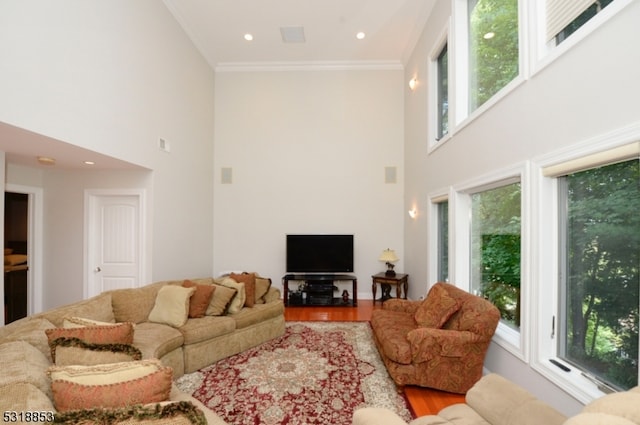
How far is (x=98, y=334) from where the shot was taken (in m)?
2.31

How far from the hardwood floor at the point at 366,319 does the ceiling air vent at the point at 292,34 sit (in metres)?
4.92

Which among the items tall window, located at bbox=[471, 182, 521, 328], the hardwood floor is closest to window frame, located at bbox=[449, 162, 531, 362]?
tall window, located at bbox=[471, 182, 521, 328]

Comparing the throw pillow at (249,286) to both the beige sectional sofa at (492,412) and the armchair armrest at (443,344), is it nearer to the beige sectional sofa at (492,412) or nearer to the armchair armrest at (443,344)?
the armchair armrest at (443,344)

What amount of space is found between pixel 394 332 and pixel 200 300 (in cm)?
223

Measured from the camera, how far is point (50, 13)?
2.78 meters

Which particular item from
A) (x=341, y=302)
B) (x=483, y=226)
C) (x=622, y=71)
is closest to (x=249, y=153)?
(x=341, y=302)

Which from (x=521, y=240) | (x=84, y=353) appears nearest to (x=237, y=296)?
(x=84, y=353)

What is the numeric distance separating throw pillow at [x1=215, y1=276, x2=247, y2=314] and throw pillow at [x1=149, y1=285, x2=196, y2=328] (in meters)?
0.52

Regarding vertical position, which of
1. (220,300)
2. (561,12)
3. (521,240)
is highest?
(561,12)

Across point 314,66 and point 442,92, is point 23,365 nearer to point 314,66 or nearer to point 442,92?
point 442,92

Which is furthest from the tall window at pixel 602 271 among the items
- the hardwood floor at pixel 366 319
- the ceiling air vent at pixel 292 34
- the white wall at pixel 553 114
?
the ceiling air vent at pixel 292 34

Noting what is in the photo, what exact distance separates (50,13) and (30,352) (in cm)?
280

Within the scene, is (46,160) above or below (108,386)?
above

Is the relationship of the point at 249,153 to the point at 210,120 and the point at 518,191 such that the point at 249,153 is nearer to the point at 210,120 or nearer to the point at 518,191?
the point at 210,120
